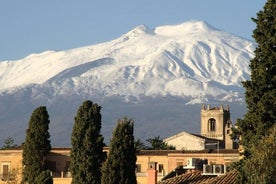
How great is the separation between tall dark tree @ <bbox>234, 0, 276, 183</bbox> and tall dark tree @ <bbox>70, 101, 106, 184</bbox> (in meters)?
38.7

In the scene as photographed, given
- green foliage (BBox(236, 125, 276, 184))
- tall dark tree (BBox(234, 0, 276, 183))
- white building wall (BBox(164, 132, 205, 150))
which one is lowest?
green foliage (BBox(236, 125, 276, 184))

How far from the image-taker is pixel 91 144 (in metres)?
87.9

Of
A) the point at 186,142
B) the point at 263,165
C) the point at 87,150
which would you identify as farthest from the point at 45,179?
the point at 186,142

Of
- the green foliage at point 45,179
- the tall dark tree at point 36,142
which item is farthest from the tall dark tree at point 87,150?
the tall dark tree at point 36,142

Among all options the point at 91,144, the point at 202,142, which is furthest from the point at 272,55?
the point at 202,142

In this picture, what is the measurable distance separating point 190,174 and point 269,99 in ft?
35.6

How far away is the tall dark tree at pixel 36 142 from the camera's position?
97562 mm

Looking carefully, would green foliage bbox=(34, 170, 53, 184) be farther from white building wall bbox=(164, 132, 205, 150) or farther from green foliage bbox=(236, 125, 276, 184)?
white building wall bbox=(164, 132, 205, 150)

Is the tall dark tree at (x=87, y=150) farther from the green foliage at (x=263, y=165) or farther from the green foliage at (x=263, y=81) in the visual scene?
the green foliage at (x=263, y=165)

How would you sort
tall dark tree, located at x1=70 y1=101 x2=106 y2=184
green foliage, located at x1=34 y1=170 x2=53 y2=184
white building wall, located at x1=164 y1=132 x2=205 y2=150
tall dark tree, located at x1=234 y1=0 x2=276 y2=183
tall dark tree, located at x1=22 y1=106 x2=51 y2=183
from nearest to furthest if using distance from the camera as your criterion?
1. tall dark tree, located at x1=234 y1=0 x2=276 y2=183
2. green foliage, located at x1=34 y1=170 x2=53 y2=184
3. tall dark tree, located at x1=70 y1=101 x2=106 y2=184
4. tall dark tree, located at x1=22 y1=106 x2=51 y2=183
5. white building wall, located at x1=164 y1=132 x2=205 y2=150

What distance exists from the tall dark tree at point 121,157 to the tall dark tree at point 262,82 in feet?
73.6

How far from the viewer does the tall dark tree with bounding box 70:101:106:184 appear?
86375 millimetres

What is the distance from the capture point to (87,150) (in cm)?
8756

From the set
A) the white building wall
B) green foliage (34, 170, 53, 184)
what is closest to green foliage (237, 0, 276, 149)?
green foliage (34, 170, 53, 184)
